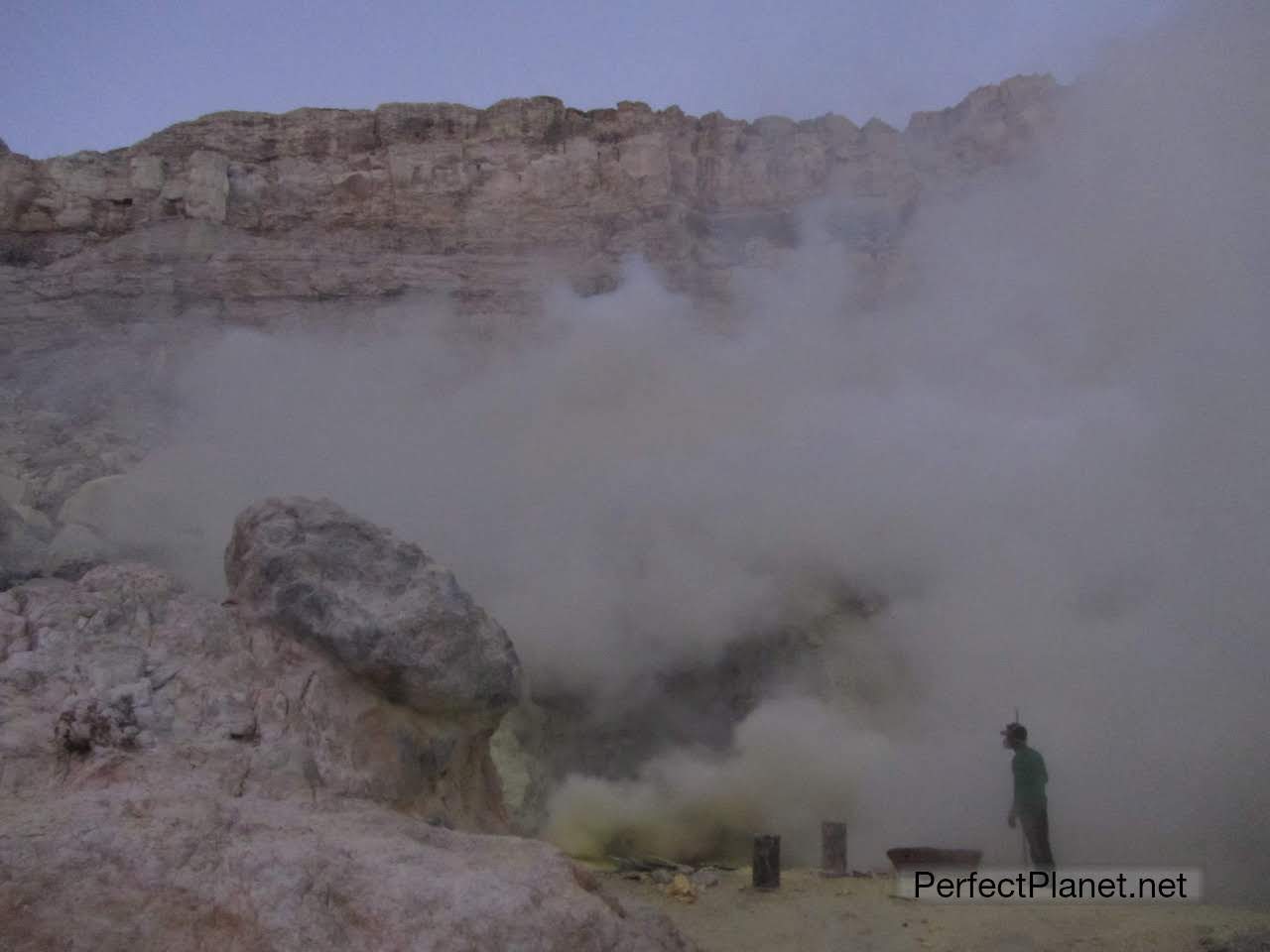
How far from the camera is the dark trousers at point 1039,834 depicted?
704cm

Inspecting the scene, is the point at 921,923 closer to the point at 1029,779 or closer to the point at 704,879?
the point at 1029,779

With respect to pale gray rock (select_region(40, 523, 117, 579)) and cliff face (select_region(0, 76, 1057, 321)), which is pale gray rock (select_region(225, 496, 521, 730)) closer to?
pale gray rock (select_region(40, 523, 117, 579))

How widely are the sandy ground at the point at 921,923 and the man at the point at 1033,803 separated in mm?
760

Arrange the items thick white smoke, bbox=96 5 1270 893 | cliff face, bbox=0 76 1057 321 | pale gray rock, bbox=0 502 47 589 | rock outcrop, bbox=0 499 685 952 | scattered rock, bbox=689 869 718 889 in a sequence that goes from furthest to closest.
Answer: cliff face, bbox=0 76 1057 321 → thick white smoke, bbox=96 5 1270 893 → scattered rock, bbox=689 869 718 889 → pale gray rock, bbox=0 502 47 589 → rock outcrop, bbox=0 499 685 952

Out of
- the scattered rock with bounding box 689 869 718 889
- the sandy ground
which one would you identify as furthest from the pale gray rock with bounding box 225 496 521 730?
the scattered rock with bounding box 689 869 718 889

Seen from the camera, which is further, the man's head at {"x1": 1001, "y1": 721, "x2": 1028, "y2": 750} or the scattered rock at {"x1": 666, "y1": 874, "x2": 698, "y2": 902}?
the scattered rock at {"x1": 666, "y1": 874, "x2": 698, "y2": 902}

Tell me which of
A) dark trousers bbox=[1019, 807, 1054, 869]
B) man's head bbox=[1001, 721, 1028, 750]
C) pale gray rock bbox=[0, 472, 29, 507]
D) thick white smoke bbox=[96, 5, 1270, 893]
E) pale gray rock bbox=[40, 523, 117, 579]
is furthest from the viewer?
pale gray rock bbox=[0, 472, 29, 507]

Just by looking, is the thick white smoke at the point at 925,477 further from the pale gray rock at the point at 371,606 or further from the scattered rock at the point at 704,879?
the pale gray rock at the point at 371,606

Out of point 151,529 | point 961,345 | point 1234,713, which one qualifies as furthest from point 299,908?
point 961,345

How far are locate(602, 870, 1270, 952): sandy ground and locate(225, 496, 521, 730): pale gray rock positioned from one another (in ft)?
4.41

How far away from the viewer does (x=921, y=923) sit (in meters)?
6.22

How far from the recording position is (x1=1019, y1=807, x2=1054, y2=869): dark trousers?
7039 mm

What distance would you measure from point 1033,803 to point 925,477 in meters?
7.19

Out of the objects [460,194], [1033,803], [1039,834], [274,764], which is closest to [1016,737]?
[1033,803]
